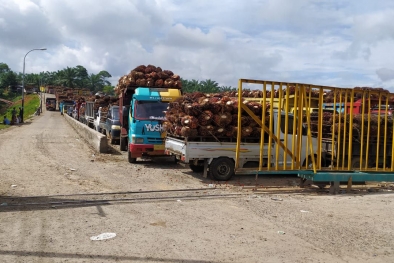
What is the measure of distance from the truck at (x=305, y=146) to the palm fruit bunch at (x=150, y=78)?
5.63m

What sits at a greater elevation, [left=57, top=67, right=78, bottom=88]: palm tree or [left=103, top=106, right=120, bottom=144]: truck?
[left=57, top=67, right=78, bottom=88]: palm tree

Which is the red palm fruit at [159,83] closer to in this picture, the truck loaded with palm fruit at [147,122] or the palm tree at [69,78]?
the truck loaded with palm fruit at [147,122]

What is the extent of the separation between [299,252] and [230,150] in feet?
18.3

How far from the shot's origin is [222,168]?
10.9 meters

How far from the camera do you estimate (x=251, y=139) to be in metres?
11.0

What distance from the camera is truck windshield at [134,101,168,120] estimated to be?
13656 mm

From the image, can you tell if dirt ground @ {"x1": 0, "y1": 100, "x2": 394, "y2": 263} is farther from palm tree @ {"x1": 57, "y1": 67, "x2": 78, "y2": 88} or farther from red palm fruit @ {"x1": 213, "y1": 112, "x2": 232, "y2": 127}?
palm tree @ {"x1": 57, "y1": 67, "x2": 78, "y2": 88}

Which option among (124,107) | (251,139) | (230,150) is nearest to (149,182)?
(230,150)

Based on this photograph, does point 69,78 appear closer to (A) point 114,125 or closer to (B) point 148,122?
(A) point 114,125

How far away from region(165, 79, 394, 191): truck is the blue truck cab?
1873 millimetres

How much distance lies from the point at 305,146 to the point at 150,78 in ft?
28.3

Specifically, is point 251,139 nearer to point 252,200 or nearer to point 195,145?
point 195,145

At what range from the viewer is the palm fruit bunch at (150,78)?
661 inches

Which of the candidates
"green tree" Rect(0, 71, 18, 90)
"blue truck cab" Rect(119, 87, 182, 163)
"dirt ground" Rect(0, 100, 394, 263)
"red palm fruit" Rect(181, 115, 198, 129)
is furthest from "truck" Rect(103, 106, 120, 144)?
"green tree" Rect(0, 71, 18, 90)
